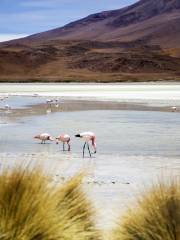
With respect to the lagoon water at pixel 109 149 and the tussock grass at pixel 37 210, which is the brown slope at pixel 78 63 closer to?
the lagoon water at pixel 109 149

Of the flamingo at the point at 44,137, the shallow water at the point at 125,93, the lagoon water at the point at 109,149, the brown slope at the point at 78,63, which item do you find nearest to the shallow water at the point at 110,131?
the lagoon water at the point at 109,149

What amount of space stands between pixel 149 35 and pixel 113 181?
173 m

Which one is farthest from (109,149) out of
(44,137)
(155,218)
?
(155,218)

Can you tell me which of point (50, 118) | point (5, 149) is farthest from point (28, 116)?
point (5, 149)

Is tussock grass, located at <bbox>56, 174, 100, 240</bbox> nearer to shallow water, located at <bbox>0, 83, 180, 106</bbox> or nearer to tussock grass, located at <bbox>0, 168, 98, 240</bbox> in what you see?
tussock grass, located at <bbox>0, 168, 98, 240</bbox>

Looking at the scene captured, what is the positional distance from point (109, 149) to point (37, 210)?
30.6 feet

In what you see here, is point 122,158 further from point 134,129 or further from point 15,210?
point 15,210

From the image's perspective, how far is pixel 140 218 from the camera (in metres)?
5.43

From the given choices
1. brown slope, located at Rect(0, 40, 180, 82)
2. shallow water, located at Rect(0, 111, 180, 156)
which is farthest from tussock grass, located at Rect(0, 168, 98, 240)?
brown slope, located at Rect(0, 40, 180, 82)

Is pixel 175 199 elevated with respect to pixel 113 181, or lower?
elevated

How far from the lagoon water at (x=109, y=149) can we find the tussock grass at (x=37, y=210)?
0.34 metres

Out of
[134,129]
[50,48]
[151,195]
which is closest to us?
[151,195]

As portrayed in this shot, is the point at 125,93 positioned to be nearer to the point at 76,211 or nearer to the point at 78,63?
the point at 76,211

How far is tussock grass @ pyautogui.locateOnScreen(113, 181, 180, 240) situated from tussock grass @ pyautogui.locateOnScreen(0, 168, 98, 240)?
1.01ft
